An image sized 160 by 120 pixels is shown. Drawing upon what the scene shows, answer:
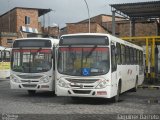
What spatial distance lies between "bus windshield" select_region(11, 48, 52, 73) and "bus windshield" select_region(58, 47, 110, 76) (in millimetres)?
3147

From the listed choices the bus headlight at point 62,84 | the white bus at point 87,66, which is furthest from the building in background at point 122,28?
the bus headlight at point 62,84

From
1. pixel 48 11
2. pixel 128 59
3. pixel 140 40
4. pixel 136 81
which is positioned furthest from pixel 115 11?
pixel 48 11

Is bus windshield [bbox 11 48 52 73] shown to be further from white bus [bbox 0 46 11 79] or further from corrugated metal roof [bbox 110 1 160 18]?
corrugated metal roof [bbox 110 1 160 18]

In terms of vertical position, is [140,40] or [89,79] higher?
[140,40]

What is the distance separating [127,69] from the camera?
19797 mm

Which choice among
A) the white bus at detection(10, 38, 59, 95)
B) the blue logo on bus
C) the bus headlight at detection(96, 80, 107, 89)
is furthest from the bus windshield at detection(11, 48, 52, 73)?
the bus headlight at detection(96, 80, 107, 89)

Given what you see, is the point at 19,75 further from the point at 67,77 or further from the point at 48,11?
the point at 48,11

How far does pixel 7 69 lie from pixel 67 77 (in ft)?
70.4

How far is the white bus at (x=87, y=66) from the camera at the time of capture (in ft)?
52.5

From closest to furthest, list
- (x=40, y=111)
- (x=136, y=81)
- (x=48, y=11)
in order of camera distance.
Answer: (x=40, y=111), (x=136, y=81), (x=48, y=11)

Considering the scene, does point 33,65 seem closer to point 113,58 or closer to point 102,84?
point 113,58

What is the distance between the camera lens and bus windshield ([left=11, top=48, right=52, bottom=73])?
64.4 feet

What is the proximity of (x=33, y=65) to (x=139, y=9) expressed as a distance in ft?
66.7

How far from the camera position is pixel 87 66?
16.2 m
